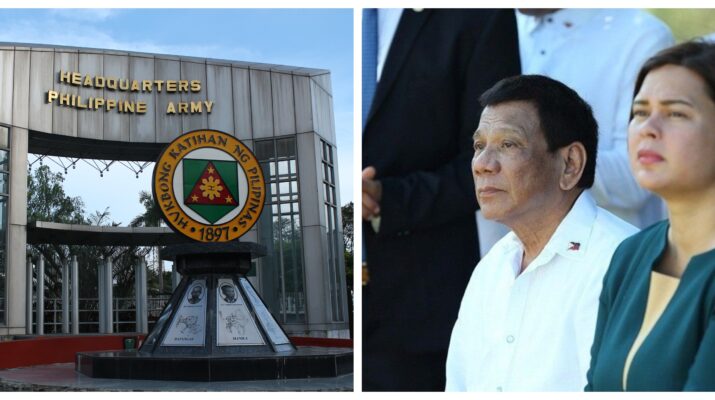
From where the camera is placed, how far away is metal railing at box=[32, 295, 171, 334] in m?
23.8

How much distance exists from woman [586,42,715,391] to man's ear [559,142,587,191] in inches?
13.2

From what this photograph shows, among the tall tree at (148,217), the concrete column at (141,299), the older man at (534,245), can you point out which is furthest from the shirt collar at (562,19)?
the tall tree at (148,217)

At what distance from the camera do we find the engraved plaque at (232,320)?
11.6 meters

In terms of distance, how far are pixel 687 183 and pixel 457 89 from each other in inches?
71.7

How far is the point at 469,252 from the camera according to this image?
613 centimetres

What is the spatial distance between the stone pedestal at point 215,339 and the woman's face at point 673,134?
6166 mm

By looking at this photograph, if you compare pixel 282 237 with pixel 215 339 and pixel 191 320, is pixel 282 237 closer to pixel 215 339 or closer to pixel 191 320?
pixel 191 320

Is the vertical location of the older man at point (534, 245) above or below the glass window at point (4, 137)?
below

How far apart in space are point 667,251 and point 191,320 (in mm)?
8018

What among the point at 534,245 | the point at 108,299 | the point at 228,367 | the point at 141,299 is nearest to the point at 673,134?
the point at 534,245

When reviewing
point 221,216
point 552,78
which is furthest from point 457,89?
point 221,216

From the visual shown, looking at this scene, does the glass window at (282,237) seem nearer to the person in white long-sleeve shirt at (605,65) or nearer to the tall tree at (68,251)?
the tall tree at (68,251)

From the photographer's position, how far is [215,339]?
11539 mm

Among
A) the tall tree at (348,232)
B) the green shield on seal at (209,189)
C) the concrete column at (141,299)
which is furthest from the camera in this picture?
the tall tree at (348,232)
